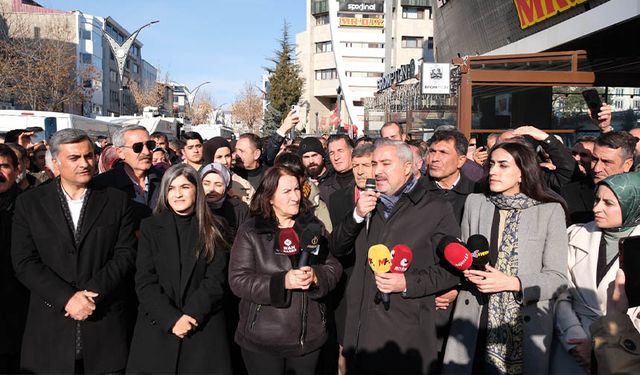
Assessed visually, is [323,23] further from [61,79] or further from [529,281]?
[529,281]

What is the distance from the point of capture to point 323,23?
72125mm

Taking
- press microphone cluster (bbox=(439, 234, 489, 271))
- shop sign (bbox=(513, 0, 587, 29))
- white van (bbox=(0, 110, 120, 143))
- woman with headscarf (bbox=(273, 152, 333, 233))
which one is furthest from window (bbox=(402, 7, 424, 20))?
press microphone cluster (bbox=(439, 234, 489, 271))

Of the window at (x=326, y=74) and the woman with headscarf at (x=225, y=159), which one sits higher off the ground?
the window at (x=326, y=74)

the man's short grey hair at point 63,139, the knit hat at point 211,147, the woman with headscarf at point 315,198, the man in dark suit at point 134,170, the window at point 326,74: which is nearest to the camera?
the man's short grey hair at point 63,139

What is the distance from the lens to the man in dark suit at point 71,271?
13.3ft

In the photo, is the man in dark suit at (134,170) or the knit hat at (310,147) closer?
the man in dark suit at (134,170)

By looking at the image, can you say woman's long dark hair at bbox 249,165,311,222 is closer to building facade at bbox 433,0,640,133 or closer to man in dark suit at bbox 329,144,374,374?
man in dark suit at bbox 329,144,374,374

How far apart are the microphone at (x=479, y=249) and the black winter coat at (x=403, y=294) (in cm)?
26

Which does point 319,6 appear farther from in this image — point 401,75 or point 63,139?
point 63,139

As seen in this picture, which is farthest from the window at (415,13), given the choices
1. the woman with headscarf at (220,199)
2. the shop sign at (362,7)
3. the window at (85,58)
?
the woman with headscarf at (220,199)

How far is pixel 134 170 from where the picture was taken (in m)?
5.82

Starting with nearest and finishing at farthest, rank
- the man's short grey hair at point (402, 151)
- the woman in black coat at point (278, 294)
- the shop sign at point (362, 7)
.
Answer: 1. the woman in black coat at point (278, 294)
2. the man's short grey hair at point (402, 151)
3. the shop sign at point (362, 7)

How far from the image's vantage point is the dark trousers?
3895 millimetres

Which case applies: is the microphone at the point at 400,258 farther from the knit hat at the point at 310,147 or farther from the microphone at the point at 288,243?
the knit hat at the point at 310,147
